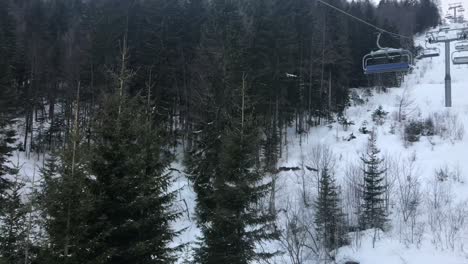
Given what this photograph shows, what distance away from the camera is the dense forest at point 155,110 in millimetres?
9250

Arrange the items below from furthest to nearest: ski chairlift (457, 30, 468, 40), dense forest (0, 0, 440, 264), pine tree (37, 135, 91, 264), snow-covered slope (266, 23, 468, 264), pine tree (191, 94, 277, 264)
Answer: snow-covered slope (266, 23, 468, 264), ski chairlift (457, 30, 468, 40), pine tree (191, 94, 277, 264), dense forest (0, 0, 440, 264), pine tree (37, 135, 91, 264)

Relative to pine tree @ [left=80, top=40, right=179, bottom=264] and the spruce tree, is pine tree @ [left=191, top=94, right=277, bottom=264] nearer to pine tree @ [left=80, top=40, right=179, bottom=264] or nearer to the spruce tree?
the spruce tree

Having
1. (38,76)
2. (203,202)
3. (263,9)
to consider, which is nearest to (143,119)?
(203,202)

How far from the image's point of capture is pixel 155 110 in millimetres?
24969

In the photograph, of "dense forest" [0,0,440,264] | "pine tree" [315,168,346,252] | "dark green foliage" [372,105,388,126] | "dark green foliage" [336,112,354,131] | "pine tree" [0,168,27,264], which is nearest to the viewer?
"dense forest" [0,0,440,264]

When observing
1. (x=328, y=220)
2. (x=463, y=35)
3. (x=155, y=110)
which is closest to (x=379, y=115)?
(x=328, y=220)

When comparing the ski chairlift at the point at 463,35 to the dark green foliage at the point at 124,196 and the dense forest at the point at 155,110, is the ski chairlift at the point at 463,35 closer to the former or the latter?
the dense forest at the point at 155,110

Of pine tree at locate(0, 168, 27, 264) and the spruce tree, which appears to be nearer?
pine tree at locate(0, 168, 27, 264)

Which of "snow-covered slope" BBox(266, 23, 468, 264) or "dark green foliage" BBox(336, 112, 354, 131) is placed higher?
"dark green foliage" BBox(336, 112, 354, 131)

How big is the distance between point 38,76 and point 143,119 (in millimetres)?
32194

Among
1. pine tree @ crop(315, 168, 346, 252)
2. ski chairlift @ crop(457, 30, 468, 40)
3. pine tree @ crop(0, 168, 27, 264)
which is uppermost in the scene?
ski chairlift @ crop(457, 30, 468, 40)

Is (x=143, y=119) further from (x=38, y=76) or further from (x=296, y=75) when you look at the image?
(x=38, y=76)

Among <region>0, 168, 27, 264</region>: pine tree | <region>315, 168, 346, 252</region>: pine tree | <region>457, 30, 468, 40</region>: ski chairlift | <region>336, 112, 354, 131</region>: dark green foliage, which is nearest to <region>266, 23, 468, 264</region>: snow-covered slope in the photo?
<region>336, 112, 354, 131</region>: dark green foliage

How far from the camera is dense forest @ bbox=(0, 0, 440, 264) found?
9.25 m
